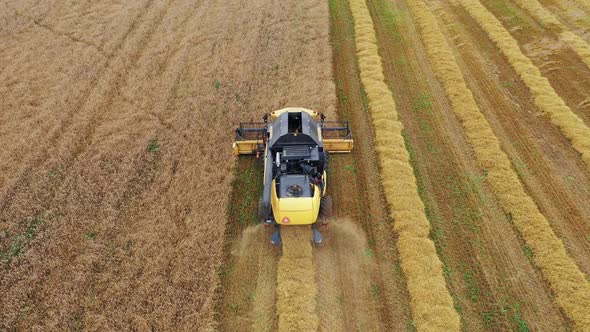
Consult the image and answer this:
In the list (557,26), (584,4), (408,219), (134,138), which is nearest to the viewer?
(408,219)

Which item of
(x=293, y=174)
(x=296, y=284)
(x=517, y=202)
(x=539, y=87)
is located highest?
(x=293, y=174)

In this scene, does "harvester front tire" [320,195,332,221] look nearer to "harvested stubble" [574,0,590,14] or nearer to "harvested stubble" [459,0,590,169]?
"harvested stubble" [459,0,590,169]

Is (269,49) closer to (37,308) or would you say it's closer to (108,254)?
(108,254)

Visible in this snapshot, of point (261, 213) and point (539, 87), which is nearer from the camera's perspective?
point (261, 213)

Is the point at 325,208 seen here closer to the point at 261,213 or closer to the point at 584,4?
the point at 261,213

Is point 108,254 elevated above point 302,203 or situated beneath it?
situated beneath

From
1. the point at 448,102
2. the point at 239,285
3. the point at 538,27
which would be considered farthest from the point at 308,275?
the point at 538,27

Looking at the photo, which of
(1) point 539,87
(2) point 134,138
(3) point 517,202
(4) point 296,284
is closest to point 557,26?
(1) point 539,87
